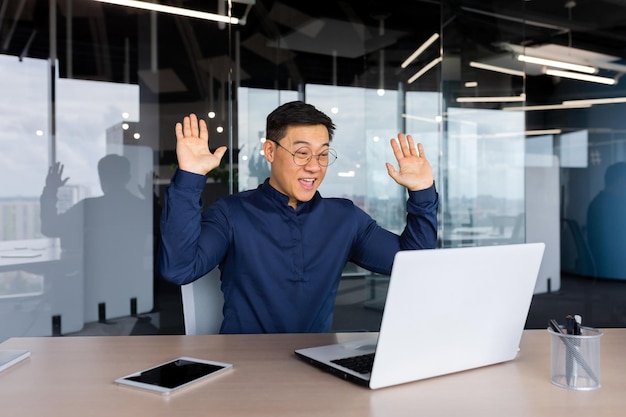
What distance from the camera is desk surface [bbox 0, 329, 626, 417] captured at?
3.50 ft

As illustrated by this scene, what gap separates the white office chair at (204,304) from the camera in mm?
1886

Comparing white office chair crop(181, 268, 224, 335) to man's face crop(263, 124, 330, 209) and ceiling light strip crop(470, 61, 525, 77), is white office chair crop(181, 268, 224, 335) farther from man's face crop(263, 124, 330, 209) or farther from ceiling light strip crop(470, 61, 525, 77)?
ceiling light strip crop(470, 61, 525, 77)

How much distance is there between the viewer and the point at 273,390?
1173 mm

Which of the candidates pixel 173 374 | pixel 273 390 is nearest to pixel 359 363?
pixel 273 390

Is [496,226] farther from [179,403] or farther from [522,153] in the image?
[179,403]

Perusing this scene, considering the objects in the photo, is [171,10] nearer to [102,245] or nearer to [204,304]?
[102,245]

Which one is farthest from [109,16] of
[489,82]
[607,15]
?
[607,15]

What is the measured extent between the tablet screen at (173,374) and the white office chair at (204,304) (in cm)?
52

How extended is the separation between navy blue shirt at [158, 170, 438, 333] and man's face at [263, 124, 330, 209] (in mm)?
86

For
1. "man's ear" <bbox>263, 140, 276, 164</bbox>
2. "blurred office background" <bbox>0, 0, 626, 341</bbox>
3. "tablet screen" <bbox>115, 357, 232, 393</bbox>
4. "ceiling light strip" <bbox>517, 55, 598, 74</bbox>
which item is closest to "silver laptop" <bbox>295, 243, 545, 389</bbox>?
"tablet screen" <bbox>115, 357, 232, 393</bbox>

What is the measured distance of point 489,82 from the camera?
4.77 m

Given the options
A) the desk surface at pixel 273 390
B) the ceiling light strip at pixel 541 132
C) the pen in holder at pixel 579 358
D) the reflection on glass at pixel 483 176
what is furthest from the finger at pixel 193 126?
the ceiling light strip at pixel 541 132

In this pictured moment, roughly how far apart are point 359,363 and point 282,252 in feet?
2.61

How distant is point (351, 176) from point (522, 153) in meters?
1.53
